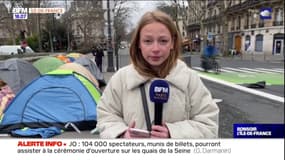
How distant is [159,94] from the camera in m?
1.27

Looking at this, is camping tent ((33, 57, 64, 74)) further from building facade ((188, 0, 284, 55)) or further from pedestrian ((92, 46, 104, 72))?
building facade ((188, 0, 284, 55))

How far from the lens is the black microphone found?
1.27 metres

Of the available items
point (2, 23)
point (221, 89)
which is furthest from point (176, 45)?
point (221, 89)

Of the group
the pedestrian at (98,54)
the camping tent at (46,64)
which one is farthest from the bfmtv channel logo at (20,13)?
the pedestrian at (98,54)

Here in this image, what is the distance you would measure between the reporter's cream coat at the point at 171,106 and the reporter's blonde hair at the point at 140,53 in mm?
34

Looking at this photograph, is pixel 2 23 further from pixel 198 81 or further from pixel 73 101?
pixel 198 81

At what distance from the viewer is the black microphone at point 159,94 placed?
50.1 inches

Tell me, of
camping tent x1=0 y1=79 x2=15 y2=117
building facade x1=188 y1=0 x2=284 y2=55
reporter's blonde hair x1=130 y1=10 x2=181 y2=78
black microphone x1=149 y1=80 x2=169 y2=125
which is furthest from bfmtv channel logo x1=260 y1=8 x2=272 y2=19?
black microphone x1=149 y1=80 x2=169 y2=125

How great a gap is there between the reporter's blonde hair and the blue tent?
3239mm

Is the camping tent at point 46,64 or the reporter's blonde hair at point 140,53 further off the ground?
the reporter's blonde hair at point 140,53

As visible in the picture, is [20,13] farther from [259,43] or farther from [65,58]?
[259,43]

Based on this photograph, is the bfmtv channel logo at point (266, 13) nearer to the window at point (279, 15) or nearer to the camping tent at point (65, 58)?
the window at point (279, 15)

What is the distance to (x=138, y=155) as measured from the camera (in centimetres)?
117

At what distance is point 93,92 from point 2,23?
1812 millimetres
